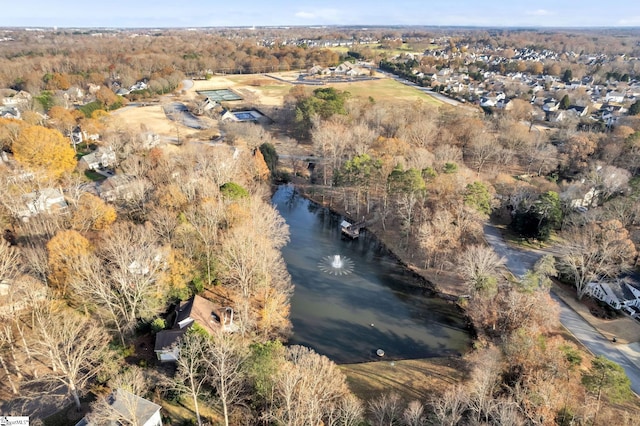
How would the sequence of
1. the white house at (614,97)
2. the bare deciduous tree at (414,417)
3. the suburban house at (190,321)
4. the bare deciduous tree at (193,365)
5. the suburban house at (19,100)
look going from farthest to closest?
the white house at (614,97) → the suburban house at (19,100) → the suburban house at (190,321) → the bare deciduous tree at (193,365) → the bare deciduous tree at (414,417)

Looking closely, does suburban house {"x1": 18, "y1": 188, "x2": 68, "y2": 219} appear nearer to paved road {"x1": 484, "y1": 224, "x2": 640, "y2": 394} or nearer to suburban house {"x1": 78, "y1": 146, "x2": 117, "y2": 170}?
suburban house {"x1": 78, "y1": 146, "x2": 117, "y2": 170}

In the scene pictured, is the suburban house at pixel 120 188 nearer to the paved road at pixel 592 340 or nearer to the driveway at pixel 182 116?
the driveway at pixel 182 116

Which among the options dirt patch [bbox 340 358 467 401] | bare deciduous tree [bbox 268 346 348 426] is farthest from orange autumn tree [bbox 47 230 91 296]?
dirt patch [bbox 340 358 467 401]

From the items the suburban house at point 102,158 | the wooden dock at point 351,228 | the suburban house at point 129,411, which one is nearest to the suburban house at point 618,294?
the wooden dock at point 351,228

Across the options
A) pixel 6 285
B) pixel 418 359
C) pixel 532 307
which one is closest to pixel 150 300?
pixel 6 285

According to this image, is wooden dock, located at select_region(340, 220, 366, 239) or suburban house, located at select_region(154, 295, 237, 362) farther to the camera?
wooden dock, located at select_region(340, 220, 366, 239)

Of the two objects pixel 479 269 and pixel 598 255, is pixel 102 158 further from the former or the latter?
pixel 598 255

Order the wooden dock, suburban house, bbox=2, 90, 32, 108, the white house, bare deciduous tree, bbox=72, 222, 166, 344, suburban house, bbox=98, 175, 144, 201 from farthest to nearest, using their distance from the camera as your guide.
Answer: the white house, suburban house, bbox=2, 90, 32, 108, the wooden dock, suburban house, bbox=98, 175, 144, 201, bare deciduous tree, bbox=72, 222, 166, 344
